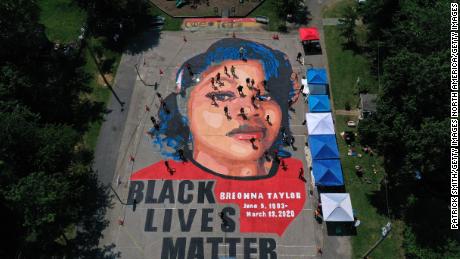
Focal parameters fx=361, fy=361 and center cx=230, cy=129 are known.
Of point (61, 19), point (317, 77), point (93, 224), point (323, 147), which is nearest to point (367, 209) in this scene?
point (323, 147)

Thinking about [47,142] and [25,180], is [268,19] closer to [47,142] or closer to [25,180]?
[47,142]

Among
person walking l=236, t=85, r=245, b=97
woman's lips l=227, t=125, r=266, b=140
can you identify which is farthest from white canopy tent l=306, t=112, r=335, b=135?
person walking l=236, t=85, r=245, b=97

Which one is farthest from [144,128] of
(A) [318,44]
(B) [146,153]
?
(A) [318,44]

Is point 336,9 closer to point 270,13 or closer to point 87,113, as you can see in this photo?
point 270,13

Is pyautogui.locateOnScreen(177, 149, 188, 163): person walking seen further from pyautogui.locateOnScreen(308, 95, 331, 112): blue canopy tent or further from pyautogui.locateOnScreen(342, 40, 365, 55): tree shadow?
pyautogui.locateOnScreen(342, 40, 365, 55): tree shadow

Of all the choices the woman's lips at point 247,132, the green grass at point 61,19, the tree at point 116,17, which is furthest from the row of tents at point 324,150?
the green grass at point 61,19

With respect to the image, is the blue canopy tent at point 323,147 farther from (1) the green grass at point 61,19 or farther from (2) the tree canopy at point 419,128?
(1) the green grass at point 61,19
